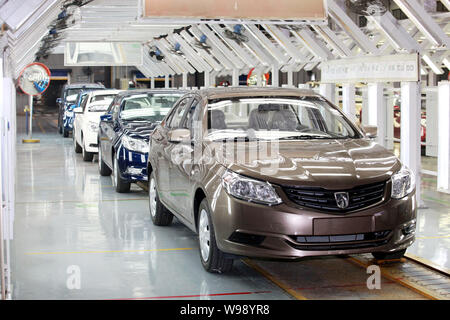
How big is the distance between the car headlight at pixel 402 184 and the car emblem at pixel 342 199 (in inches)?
18.0

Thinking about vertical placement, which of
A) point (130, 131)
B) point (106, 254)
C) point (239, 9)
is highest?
point (239, 9)

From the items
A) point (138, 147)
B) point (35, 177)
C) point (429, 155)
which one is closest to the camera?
point (138, 147)

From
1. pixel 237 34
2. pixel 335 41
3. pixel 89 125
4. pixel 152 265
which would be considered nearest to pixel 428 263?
pixel 152 265

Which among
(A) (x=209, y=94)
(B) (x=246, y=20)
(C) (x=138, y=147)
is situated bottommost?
(C) (x=138, y=147)

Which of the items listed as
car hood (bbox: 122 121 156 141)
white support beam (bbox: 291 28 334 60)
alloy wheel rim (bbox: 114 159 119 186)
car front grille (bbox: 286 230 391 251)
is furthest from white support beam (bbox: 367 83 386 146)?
car front grille (bbox: 286 230 391 251)

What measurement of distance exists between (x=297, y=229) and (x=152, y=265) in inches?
65.0

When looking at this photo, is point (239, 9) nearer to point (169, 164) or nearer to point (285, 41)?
point (169, 164)

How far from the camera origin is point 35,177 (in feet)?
43.4

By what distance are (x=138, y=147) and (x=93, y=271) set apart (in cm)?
439

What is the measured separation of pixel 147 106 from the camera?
11.9m

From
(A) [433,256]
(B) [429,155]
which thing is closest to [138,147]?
(A) [433,256]

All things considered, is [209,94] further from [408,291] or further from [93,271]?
[408,291]

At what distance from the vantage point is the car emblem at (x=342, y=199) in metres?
5.36

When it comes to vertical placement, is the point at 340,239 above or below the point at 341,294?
above
